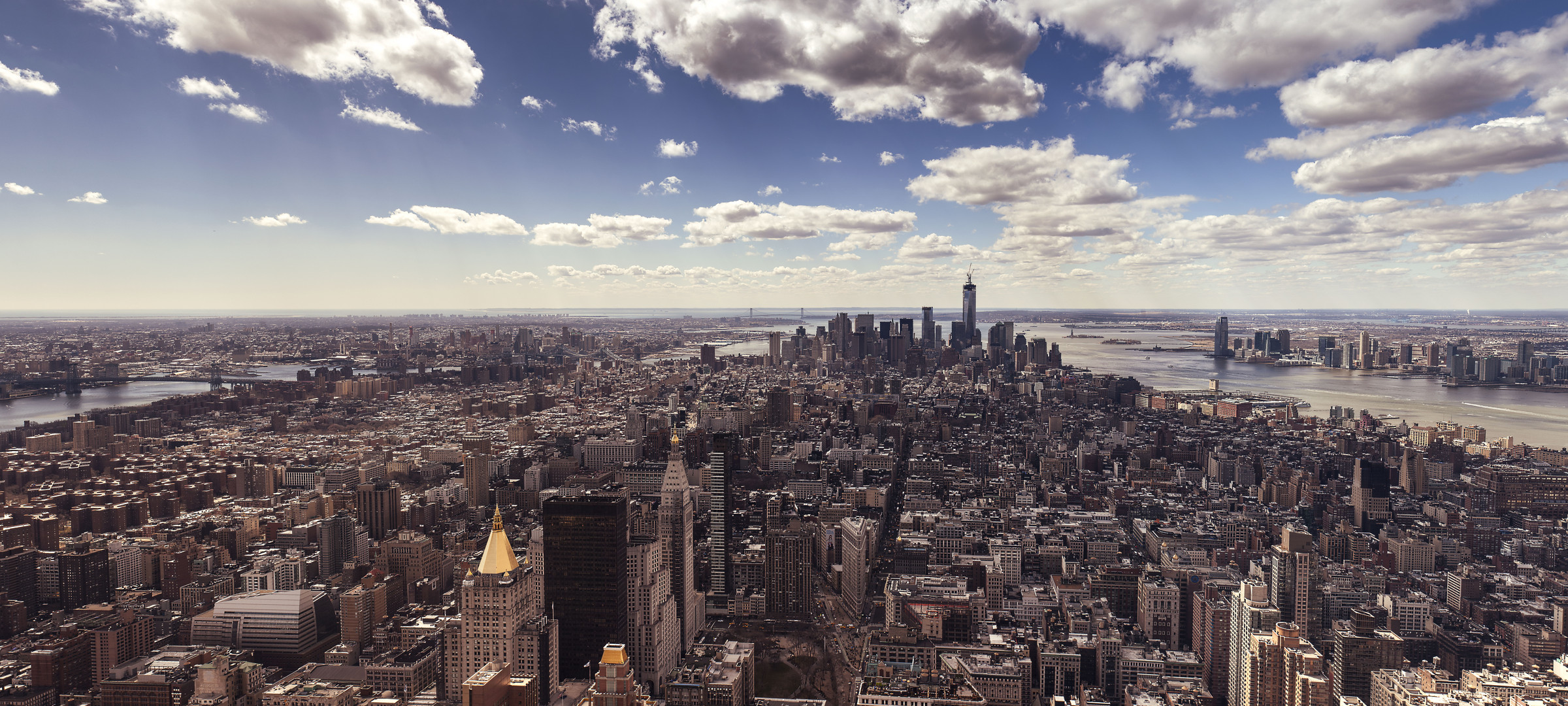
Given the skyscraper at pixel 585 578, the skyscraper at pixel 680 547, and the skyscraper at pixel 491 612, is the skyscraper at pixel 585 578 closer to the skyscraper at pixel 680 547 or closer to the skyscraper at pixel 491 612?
the skyscraper at pixel 680 547

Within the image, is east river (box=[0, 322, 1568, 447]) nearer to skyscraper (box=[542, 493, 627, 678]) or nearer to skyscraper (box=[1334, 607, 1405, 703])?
skyscraper (box=[1334, 607, 1405, 703])

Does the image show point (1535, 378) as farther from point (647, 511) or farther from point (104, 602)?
point (104, 602)

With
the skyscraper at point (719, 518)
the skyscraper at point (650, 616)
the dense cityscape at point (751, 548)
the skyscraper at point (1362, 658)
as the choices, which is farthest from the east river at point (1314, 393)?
the skyscraper at point (650, 616)

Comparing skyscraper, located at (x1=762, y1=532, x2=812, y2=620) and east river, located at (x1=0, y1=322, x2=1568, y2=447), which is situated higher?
east river, located at (x1=0, y1=322, x2=1568, y2=447)

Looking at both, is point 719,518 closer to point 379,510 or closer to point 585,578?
point 585,578

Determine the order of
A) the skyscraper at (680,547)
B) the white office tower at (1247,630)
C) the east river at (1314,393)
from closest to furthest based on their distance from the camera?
the white office tower at (1247,630), the skyscraper at (680,547), the east river at (1314,393)

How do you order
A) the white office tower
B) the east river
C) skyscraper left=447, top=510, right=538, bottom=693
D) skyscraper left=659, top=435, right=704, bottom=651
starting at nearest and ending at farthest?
1. skyscraper left=447, top=510, right=538, bottom=693
2. the white office tower
3. skyscraper left=659, top=435, right=704, bottom=651
4. the east river

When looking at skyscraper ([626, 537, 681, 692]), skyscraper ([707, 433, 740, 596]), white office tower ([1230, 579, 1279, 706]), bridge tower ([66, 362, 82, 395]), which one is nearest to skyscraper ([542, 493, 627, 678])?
skyscraper ([626, 537, 681, 692])
